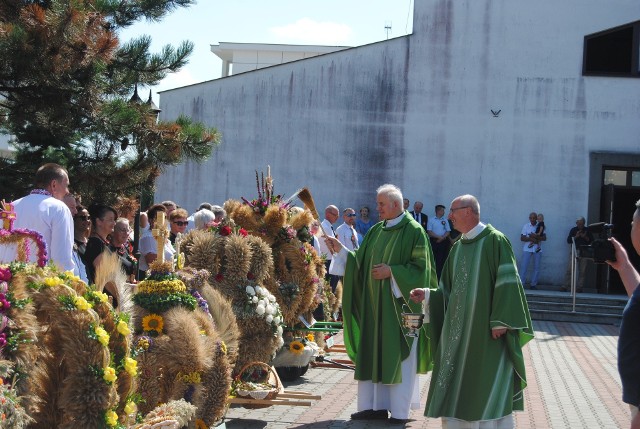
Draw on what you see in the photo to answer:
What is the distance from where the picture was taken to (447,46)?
26.9 metres

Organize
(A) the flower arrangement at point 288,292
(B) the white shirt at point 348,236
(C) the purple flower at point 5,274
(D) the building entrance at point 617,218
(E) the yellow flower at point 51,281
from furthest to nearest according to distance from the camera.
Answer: (D) the building entrance at point 617,218, (B) the white shirt at point 348,236, (A) the flower arrangement at point 288,292, (E) the yellow flower at point 51,281, (C) the purple flower at point 5,274

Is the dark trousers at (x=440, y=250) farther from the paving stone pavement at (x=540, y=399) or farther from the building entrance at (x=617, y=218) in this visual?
the paving stone pavement at (x=540, y=399)

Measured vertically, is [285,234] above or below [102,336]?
above

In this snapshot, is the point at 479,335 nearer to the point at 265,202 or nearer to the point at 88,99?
the point at 265,202

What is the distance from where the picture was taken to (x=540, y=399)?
11273 mm

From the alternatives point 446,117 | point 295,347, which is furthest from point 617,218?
point 295,347

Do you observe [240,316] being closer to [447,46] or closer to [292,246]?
[292,246]

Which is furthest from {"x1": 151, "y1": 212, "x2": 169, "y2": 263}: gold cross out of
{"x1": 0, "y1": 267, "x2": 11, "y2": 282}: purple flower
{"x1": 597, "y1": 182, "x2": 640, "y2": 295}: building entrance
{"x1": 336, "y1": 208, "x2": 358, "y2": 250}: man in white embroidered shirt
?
{"x1": 597, "y1": 182, "x2": 640, "y2": 295}: building entrance

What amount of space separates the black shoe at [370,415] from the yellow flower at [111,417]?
13.9 feet

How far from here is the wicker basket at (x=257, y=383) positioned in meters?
9.07

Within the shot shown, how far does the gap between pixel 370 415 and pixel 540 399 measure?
262cm

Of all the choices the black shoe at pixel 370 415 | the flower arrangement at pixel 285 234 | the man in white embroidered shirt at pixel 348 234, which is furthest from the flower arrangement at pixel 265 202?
the man in white embroidered shirt at pixel 348 234

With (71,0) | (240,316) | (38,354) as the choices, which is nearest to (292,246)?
(240,316)

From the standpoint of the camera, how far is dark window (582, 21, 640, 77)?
2667 centimetres
